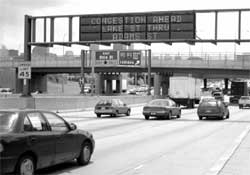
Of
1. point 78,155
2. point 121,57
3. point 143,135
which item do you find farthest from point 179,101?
point 78,155

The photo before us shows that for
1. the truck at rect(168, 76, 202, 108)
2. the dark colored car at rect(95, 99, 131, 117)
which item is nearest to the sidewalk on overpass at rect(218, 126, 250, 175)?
the dark colored car at rect(95, 99, 131, 117)

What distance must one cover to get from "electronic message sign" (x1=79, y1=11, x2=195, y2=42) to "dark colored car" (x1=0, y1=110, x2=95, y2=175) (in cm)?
2313

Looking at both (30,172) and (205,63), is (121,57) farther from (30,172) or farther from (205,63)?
(30,172)

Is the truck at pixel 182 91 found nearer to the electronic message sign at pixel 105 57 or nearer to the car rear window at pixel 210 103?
the electronic message sign at pixel 105 57

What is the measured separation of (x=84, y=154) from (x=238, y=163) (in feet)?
12.6

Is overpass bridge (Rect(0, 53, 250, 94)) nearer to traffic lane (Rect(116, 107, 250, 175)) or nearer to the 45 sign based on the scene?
the 45 sign

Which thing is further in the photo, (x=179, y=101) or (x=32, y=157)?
(x=179, y=101)

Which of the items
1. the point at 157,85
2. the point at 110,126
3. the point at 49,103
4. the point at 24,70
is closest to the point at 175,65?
the point at 157,85

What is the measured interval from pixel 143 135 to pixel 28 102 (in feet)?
50.1

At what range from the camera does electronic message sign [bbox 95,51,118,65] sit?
64.7 meters

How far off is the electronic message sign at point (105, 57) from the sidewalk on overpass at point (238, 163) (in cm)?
4955

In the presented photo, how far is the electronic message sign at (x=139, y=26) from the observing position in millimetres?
32906

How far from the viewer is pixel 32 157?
9.02 m

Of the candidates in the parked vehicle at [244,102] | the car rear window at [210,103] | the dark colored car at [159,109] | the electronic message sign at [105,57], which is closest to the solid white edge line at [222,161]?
the dark colored car at [159,109]
